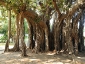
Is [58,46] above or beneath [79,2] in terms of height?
beneath

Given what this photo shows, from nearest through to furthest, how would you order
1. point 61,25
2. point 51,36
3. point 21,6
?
point 21,6
point 61,25
point 51,36

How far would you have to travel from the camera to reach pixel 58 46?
11.2m

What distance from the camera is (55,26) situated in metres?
10.9

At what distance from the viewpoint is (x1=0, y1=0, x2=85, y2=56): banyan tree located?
9.48m

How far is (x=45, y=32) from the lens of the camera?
448 inches

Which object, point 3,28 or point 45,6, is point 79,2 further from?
point 3,28

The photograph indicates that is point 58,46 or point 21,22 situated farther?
point 58,46

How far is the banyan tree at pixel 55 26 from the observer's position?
31.1 ft

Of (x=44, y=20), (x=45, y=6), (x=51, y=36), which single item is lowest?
(x=51, y=36)

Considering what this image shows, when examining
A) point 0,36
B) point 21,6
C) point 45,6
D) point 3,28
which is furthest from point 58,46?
point 0,36

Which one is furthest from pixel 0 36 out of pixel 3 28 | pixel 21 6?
pixel 21 6

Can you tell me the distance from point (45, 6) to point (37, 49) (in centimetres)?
262

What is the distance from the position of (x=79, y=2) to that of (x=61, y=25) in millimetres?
2078

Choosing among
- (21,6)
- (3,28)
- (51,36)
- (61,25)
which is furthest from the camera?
(3,28)
